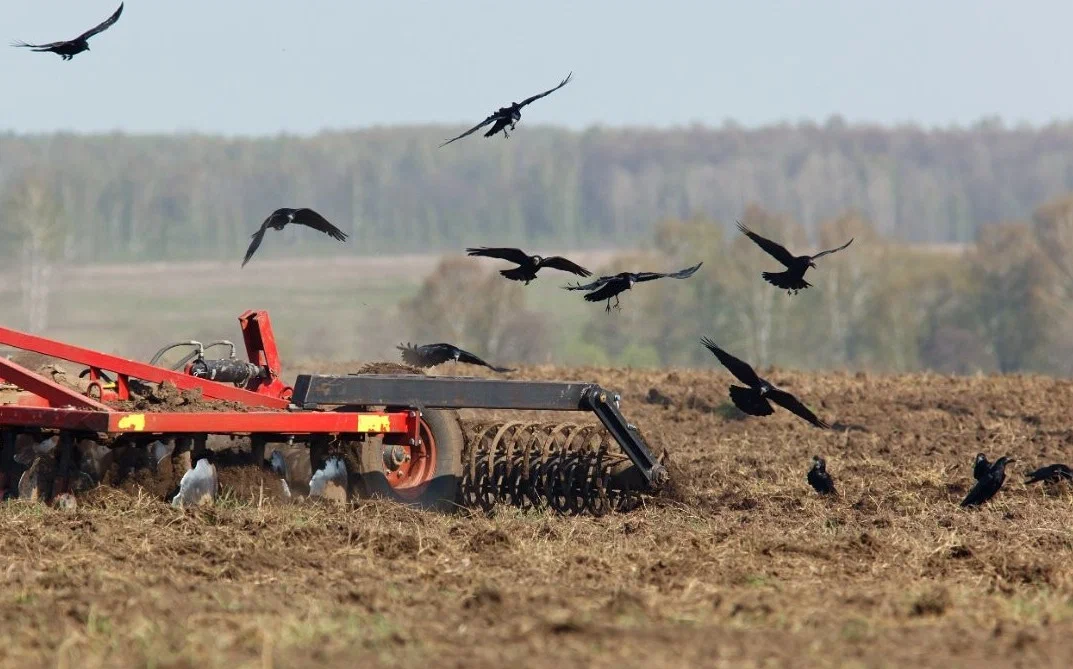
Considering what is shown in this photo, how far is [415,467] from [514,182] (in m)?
67.5

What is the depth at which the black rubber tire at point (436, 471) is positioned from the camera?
28.4ft

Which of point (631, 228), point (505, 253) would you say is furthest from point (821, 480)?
point (631, 228)

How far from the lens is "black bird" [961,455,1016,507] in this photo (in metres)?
8.95

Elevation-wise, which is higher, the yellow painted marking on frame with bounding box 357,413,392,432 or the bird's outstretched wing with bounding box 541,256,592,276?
the bird's outstretched wing with bounding box 541,256,592,276

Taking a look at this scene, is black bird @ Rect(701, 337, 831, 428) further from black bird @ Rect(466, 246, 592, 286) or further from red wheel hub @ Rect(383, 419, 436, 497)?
red wheel hub @ Rect(383, 419, 436, 497)

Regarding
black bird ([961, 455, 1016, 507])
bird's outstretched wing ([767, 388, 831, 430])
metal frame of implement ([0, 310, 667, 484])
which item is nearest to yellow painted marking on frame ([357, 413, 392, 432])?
metal frame of implement ([0, 310, 667, 484])

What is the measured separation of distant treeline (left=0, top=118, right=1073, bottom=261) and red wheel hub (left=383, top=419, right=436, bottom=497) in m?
48.9

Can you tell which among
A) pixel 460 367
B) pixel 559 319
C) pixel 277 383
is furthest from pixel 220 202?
pixel 277 383

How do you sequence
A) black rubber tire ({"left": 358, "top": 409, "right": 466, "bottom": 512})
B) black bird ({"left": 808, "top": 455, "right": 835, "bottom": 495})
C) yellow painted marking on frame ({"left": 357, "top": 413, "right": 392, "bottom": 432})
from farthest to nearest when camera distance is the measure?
black bird ({"left": 808, "top": 455, "right": 835, "bottom": 495}) → black rubber tire ({"left": 358, "top": 409, "right": 466, "bottom": 512}) → yellow painted marking on frame ({"left": 357, "top": 413, "right": 392, "bottom": 432})

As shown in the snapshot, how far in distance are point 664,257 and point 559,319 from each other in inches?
166

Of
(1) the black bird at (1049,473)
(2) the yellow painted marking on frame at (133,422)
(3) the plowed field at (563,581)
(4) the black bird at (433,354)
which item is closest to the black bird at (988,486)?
(3) the plowed field at (563,581)

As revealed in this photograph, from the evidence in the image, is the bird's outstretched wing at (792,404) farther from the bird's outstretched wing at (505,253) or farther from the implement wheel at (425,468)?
the implement wheel at (425,468)

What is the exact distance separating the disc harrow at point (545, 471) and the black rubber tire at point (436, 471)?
95mm

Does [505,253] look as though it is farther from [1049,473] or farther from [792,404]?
[1049,473]
